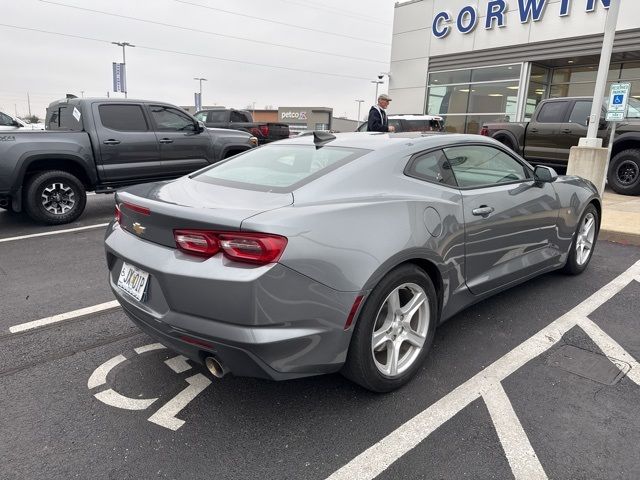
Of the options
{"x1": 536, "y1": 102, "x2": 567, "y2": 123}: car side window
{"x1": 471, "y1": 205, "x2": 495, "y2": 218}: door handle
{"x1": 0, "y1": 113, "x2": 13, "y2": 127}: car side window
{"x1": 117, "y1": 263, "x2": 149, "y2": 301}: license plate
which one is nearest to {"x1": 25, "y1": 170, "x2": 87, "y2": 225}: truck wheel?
{"x1": 117, "y1": 263, "x2": 149, "y2": 301}: license plate

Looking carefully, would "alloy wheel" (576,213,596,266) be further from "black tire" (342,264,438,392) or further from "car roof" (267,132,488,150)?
"black tire" (342,264,438,392)

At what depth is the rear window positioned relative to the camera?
2789mm

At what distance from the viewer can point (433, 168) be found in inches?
124

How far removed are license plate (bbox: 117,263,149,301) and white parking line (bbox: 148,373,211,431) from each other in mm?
614

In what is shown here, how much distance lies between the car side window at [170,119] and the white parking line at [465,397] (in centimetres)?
675

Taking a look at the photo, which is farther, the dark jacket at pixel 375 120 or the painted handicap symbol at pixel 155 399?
the dark jacket at pixel 375 120

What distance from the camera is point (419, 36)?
2003cm

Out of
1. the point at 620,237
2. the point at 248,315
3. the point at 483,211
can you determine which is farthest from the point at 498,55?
the point at 248,315

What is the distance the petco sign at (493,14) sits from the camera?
15203 millimetres

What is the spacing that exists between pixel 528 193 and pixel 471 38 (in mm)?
16649

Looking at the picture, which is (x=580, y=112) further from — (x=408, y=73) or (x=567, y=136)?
(x=408, y=73)

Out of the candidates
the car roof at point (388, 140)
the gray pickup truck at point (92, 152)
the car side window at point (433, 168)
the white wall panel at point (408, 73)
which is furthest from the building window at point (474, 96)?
the car side window at point (433, 168)

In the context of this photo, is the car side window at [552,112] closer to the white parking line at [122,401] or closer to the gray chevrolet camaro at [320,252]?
the gray chevrolet camaro at [320,252]

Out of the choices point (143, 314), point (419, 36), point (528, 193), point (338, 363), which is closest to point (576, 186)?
point (528, 193)
